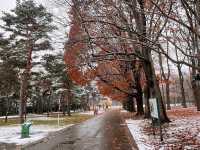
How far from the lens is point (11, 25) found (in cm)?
3862

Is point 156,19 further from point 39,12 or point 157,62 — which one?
point 157,62

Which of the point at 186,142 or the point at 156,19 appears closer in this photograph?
the point at 186,142

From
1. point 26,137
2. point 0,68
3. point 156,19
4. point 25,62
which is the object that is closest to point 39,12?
point 25,62

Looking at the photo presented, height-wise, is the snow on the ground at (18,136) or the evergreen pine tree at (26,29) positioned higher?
the evergreen pine tree at (26,29)

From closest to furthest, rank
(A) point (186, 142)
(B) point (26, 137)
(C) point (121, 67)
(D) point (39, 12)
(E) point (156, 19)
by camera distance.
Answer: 1. (A) point (186, 142)
2. (B) point (26, 137)
3. (E) point (156, 19)
4. (C) point (121, 67)
5. (D) point (39, 12)

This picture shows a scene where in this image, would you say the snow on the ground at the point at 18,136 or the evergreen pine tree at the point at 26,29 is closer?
the snow on the ground at the point at 18,136

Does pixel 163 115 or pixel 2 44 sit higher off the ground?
pixel 2 44

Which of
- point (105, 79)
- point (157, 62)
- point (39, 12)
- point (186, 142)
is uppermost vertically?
point (39, 12)

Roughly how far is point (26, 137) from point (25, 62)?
67.3 ft

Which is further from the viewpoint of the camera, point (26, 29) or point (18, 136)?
point (26, 29)

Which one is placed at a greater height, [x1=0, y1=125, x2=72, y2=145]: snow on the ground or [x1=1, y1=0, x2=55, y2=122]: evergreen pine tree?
[x1=1, y1=0, x2=55, y2=122]: evergreen pine tree

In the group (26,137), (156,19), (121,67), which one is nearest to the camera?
(26,137)

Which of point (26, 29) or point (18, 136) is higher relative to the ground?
point (26, 29)

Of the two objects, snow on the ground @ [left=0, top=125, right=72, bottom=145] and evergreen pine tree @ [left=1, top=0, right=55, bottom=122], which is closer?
snow on the ground @ [left=0, top=125, right=72, bottom=145]
